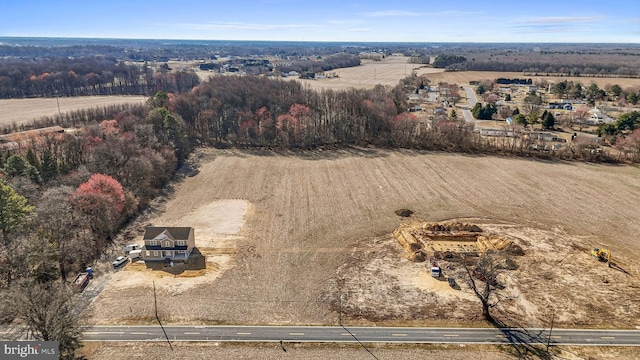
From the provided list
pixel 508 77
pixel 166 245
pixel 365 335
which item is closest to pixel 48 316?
pixel 166 245

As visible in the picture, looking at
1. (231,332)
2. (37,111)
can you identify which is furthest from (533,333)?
(37,111)

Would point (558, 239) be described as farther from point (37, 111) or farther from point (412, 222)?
point (37, 111)

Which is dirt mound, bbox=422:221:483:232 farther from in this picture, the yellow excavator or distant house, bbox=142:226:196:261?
distant house, bbox=142:226:196:261

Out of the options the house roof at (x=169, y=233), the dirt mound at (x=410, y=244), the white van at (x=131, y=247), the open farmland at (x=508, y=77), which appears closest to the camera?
the dirt mound at (x=410, y=244)

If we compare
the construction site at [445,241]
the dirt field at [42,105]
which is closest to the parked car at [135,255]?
the construction site at [445,241]

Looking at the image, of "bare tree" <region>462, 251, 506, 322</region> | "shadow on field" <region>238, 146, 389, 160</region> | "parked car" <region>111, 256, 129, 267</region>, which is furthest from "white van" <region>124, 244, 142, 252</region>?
"shadow on field" <region>238, 146, 389, 160</region>

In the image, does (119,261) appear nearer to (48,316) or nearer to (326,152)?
(48,316)

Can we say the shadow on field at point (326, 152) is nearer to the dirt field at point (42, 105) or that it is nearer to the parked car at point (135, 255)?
the parked car at point (135, 255)
